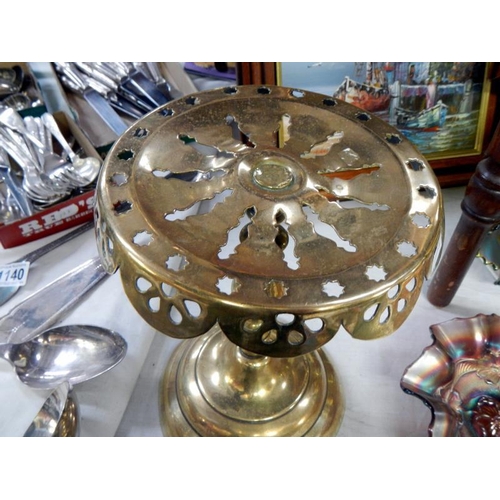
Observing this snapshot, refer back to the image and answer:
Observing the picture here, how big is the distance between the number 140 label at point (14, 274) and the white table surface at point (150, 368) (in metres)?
0.01

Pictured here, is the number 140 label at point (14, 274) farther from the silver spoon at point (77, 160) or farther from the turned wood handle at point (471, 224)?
the turned wood handle at point (471, 224)

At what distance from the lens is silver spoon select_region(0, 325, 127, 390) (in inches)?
23.8

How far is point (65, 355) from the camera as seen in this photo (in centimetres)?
63

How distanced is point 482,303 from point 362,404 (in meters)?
0.27

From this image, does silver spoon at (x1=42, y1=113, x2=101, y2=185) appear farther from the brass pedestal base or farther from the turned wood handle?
the turned wood handle

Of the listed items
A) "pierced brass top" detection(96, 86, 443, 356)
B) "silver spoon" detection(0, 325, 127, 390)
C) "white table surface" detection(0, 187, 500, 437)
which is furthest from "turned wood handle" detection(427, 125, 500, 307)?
"silver spoon" detection(0, 325, 127, 390)

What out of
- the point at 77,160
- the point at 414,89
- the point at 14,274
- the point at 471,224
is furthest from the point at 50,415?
the point at 414,89

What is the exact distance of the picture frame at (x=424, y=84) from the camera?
2.43ft

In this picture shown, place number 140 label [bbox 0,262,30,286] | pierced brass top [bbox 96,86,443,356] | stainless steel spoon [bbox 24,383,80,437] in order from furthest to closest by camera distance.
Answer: number 140 label [bbox 0,262,30,286] → stainless steel spoon [bbox 24,383,80,437] → pierced brass top [bbox 96,86,443,356]

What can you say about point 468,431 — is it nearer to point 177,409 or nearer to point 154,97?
point 177,409

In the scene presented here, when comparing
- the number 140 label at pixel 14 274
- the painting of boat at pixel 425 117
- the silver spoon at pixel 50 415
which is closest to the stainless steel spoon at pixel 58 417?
the silver spoon at pixel 50 415

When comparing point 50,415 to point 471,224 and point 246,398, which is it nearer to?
point 246,398

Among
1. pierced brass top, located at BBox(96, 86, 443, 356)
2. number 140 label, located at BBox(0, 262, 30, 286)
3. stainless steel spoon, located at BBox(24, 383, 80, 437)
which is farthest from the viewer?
number 140 label, located at BBox(0, 262, 30, 286)

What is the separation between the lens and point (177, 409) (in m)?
0.62
